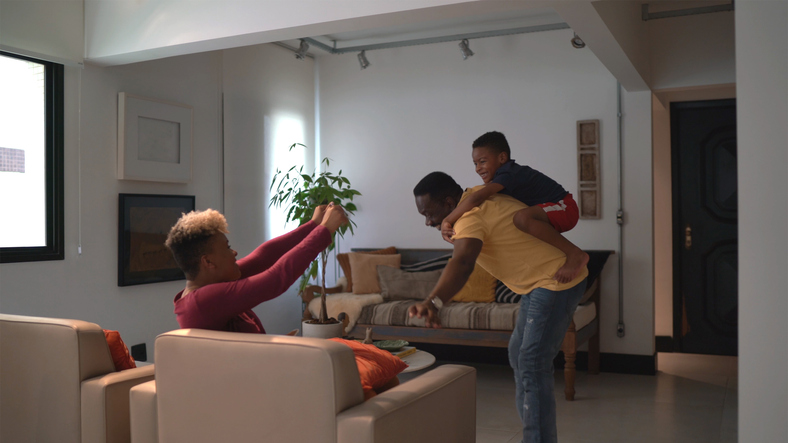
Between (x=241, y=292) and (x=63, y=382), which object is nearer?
(x=241, y=292)

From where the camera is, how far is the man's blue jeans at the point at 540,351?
7.98 feet

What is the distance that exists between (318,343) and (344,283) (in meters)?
3.94

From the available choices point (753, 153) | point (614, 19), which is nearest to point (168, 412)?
point (753, 153)

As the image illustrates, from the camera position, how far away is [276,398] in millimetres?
1799

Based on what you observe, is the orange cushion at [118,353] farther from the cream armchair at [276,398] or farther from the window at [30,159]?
the window at [30,159]

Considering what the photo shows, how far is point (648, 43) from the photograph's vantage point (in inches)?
198

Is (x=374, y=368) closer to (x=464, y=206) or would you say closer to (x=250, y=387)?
(x=250, y=387)

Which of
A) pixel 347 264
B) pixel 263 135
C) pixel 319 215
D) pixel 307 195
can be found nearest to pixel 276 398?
pixel 319 215

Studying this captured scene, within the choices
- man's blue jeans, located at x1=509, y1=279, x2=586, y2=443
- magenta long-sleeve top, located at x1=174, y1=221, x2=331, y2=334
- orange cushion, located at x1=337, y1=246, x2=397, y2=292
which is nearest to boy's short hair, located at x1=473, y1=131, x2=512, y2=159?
man's blue jeans, located at x1=509, y1=279, x2=586, y2=443

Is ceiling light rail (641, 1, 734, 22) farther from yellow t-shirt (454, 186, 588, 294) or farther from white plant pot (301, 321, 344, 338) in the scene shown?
white plant pot (301, 321, 344, 338)

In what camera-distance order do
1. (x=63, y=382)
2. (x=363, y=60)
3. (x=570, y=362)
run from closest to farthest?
(x=63, y=382) → (x=570, y=362) → (x=363, y=60)

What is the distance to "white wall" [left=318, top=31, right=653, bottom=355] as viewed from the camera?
5.12 meters

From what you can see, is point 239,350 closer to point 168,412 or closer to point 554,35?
point 168,412

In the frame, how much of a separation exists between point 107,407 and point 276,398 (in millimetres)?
838
